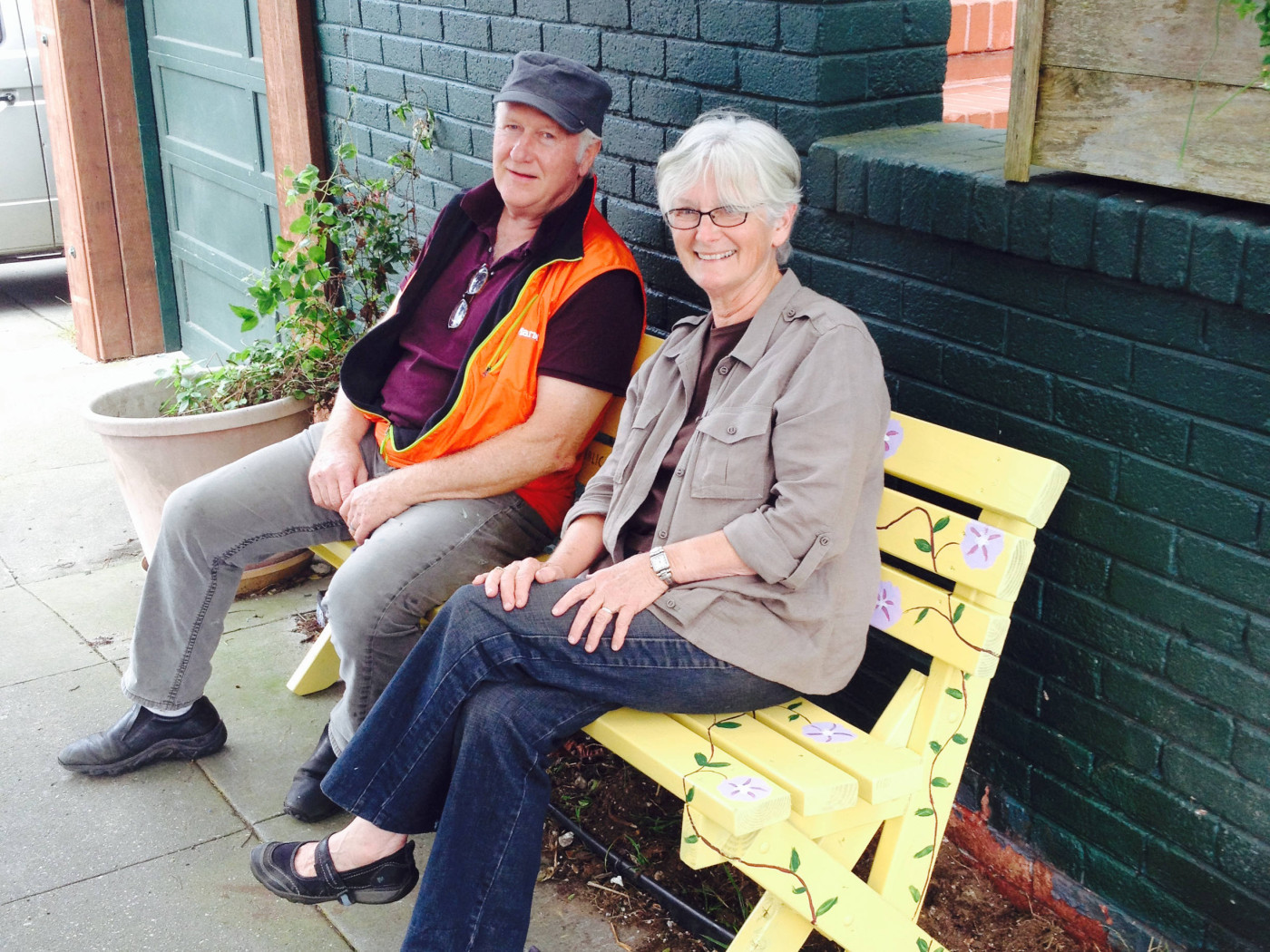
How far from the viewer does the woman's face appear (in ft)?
7.54

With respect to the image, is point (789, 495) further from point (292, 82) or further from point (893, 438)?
point (292, 82)

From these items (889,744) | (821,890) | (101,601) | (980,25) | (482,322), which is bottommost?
(101,601)

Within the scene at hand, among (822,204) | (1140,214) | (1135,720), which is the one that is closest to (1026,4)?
(1140,214)

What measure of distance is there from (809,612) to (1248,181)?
95 cm

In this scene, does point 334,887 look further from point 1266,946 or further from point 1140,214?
point 1140,214

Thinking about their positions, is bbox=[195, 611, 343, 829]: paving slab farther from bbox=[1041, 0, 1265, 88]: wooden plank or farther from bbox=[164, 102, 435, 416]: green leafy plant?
bbox=[1041, 0, 1265, 88]: wooden plank

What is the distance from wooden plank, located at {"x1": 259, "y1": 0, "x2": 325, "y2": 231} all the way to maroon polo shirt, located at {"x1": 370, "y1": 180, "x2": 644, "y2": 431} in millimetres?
1616

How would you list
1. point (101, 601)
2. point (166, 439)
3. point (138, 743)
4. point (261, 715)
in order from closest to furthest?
point (138, 743)
point (261, 715)
point (166, 439)
point (101, 601)

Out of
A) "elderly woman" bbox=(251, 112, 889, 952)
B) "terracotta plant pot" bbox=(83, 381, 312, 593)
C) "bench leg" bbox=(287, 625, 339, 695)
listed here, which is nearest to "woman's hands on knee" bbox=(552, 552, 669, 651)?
"elderly woman" bbox=(251, 112, 889, 952)

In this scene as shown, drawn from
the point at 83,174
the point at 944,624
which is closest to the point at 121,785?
the point at 944,624

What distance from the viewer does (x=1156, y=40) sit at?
198 cm

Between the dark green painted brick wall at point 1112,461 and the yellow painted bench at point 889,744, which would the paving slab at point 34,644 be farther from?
the dark green painted brick wall at point 1112,461

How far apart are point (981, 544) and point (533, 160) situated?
1.35m

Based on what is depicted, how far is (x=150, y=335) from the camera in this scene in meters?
6.41
